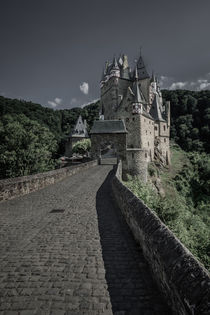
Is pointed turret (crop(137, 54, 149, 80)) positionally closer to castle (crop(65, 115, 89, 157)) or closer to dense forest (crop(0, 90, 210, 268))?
dense forest (crop(0, 90, 210, 268))

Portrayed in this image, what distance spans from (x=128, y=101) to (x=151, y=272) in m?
32.1

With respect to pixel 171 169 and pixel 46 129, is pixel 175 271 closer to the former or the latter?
pixel 46 129

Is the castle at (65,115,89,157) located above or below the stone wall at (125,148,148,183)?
above

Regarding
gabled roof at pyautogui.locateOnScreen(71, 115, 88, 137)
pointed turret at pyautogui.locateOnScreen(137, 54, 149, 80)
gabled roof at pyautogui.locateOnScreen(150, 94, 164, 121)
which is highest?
pointed turret at pyautogui.locateOnScreen(137, 54, 149, 80)

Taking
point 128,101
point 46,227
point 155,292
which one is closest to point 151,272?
point 155,292

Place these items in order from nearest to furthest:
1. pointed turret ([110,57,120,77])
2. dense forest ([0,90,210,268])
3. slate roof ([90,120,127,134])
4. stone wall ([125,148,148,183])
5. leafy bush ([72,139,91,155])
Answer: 1. dense forest ([0,90,210,268])
2. stone wall ([125,148,148,183])
3. slate roof ([90,120,127,134])
4. leafy bush ([72,139,91,155])
5. pointed turret ([110,57,120,77])

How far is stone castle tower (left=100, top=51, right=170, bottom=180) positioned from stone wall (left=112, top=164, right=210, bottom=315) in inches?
922

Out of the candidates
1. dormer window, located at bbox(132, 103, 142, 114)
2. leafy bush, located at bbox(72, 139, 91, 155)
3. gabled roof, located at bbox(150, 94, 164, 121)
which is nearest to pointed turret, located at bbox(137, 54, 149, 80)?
gabled roof, located at bbox(150, 94, 164, 121)

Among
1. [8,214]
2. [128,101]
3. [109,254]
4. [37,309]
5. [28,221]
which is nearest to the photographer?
[37,309]

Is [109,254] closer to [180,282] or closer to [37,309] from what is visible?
[37,309]

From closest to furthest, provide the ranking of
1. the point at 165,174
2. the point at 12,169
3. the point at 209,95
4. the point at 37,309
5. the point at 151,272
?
the point at 37,309
the point at 151,272
the point at 12,169
the point at 165,174
the point at 209,95

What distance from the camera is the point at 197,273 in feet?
6.34

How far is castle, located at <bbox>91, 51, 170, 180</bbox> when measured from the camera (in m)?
27.4

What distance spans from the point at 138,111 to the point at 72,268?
30.1 m
